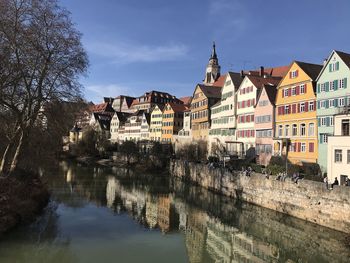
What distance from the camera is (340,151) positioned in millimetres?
30078

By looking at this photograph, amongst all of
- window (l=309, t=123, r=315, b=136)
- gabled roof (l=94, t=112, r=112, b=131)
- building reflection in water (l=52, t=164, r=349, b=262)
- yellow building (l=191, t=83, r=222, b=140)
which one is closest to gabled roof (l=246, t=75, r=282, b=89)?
window (l=309, t=123, r=315, b=136)

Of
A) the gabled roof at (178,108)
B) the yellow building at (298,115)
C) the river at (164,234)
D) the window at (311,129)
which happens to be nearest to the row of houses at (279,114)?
the yellow building at (298,115)

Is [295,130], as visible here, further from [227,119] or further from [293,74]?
[227,119]

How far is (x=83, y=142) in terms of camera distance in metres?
97.8

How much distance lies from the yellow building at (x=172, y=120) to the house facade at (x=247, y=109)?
29679 mm

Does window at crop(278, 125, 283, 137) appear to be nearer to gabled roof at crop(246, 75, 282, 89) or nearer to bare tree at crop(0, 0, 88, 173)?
gabled roof at crop(246, 75, 282, 89)

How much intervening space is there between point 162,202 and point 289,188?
1365 cm

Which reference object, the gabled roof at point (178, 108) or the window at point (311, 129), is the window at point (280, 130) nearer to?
the window at point (311, 129)

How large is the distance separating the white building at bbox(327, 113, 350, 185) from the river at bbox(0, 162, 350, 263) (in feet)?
15.1

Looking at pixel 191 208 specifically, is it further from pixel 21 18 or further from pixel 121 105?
pixel 121 105

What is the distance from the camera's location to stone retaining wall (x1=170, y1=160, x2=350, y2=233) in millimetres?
25438

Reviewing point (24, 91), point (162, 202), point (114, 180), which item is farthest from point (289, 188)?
point (114, 180)

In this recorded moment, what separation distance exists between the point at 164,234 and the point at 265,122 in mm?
26941

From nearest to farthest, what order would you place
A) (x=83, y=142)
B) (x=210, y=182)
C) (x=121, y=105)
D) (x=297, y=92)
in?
(x=297, y=92), (x=210, y=182), (x=83, y=142), (x=121, y=105)
